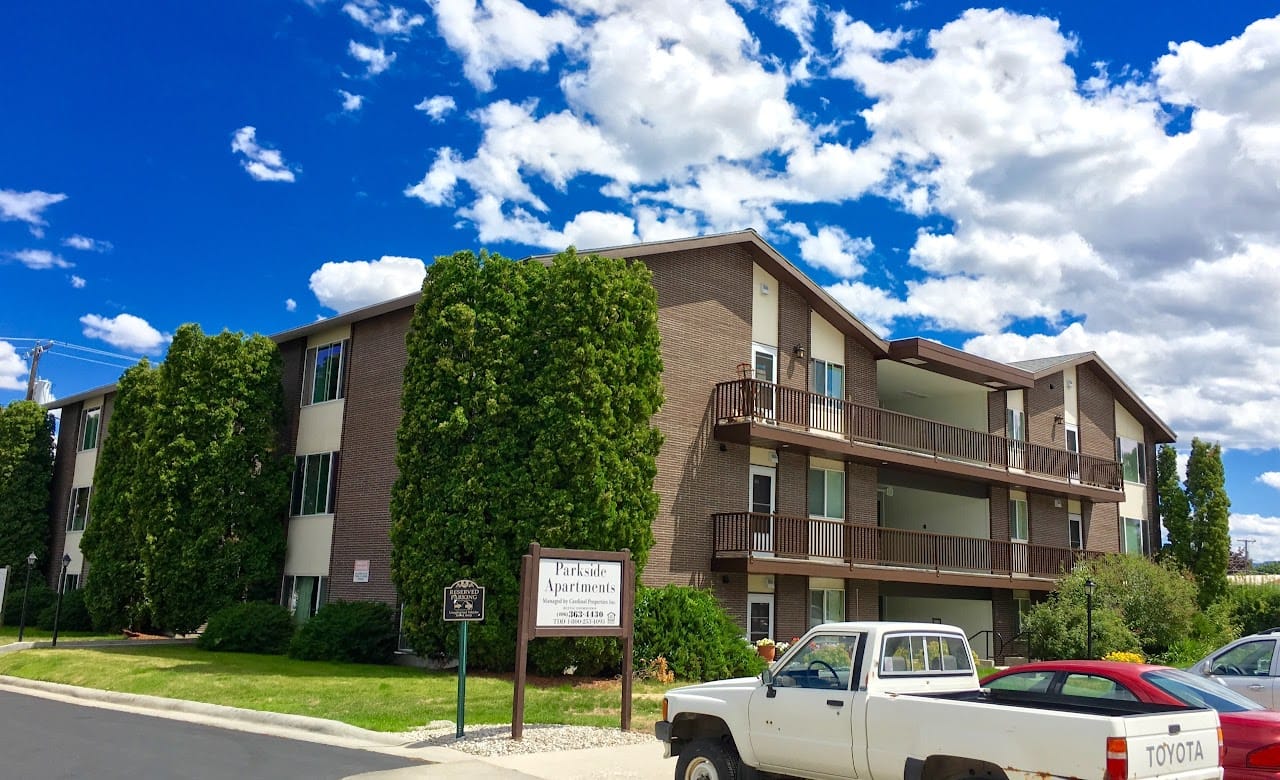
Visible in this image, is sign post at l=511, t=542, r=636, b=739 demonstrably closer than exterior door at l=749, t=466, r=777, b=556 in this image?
Yes

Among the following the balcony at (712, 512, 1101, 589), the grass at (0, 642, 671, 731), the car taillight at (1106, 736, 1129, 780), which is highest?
the balcony at (712, 512, 1101, 589)

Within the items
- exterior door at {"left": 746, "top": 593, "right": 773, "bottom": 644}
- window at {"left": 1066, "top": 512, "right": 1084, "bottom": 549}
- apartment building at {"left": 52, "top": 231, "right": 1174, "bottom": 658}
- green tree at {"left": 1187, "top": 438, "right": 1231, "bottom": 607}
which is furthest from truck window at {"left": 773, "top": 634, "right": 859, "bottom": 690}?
green tree at {"left": 1187, "top": 438, "right": 1231, "bottom": 607}

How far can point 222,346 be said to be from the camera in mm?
28500

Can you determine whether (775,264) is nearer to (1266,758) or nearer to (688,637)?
(688,637)

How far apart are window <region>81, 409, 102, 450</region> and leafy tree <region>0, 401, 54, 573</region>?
213 centimetres

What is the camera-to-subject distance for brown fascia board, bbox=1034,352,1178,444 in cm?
3441

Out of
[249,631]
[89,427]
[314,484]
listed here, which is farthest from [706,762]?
[89,427]

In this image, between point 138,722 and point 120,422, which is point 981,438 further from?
point 120,422

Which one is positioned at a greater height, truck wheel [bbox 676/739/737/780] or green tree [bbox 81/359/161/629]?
green tree [bbox 81/359/161/629]

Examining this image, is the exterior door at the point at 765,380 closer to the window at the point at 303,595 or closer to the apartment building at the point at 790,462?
the apartment building at the point at 790,462

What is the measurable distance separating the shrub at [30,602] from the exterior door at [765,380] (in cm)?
2371

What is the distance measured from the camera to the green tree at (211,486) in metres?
27.3

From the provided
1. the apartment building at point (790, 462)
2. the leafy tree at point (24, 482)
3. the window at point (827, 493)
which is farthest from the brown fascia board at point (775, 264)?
the leafy tree at point (24, 482)

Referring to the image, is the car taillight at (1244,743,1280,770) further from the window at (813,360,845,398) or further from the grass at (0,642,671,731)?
the window at (813,360,845,398)
